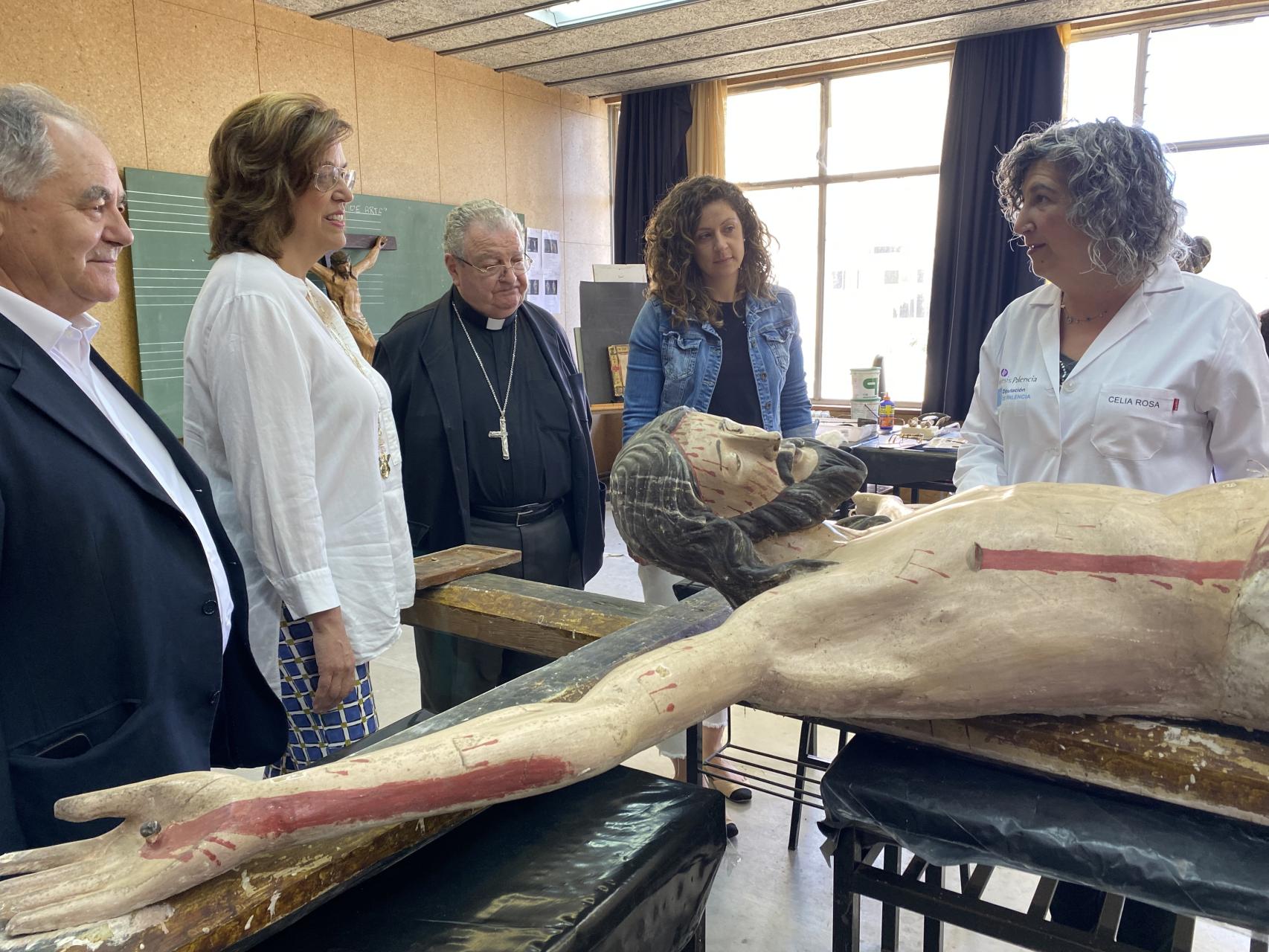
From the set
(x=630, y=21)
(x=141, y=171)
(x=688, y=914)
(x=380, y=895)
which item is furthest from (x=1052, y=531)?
(x=630, y=21)

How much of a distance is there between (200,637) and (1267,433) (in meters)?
1.84

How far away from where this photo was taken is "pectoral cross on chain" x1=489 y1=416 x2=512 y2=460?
7.38ft

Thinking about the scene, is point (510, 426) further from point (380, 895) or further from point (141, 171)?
point (141, 171)

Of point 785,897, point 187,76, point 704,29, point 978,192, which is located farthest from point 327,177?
point 978,192

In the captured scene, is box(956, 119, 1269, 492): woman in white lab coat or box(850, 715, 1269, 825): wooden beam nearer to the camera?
box(850, 715, 1269, 825): wooden beam

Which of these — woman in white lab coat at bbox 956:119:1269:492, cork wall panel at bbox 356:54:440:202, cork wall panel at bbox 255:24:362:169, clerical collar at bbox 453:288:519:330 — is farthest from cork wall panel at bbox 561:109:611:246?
woman in white lab coat at bbox 956:119:1269:492

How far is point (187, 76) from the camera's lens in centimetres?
454

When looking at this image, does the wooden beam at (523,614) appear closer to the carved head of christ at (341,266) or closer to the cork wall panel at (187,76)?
the carved head of christ at (341,266)

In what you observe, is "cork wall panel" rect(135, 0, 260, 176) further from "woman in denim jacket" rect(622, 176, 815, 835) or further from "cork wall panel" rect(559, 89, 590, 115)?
"woman in denim jacket" rect(622, 176, 815, 835)

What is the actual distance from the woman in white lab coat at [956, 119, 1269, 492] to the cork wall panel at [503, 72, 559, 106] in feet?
18.4

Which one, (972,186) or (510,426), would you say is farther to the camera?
(972,186)

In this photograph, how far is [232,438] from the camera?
1473 millimetres

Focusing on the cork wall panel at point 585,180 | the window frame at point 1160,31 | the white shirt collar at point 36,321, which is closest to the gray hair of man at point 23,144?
the white shirt collar at point 36,321

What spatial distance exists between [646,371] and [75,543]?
1.47 meters
